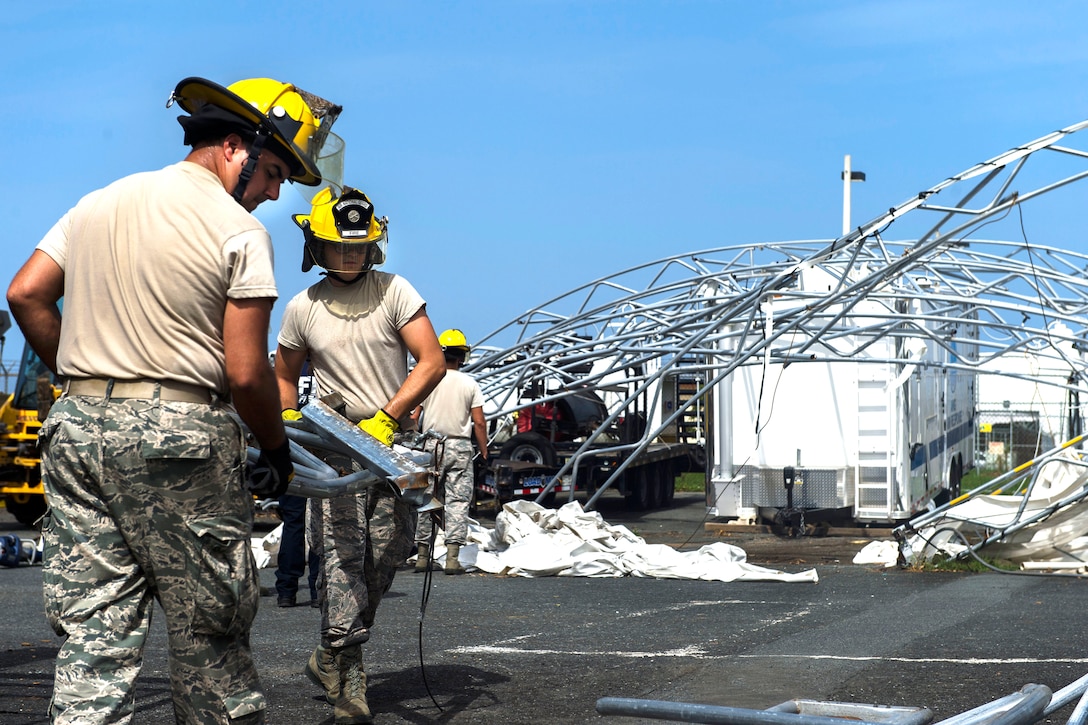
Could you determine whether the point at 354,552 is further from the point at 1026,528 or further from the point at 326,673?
the point at 1026,528

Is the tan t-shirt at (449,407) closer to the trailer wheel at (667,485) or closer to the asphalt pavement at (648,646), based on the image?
the asphalt pavement at (648,646)

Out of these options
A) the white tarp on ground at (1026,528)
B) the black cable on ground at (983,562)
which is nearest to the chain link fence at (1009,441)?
the white tarp on ground at (1026,528)

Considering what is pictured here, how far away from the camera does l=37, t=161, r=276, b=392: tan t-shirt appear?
137 inches

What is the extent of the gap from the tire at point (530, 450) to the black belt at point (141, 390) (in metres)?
15.5

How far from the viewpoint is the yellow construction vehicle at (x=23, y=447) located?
15.7m

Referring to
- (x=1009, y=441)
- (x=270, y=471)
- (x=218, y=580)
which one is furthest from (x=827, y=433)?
(x=1009, y=441)

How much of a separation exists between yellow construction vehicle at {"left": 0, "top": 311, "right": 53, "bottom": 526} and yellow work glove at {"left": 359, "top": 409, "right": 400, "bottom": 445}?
11425mm

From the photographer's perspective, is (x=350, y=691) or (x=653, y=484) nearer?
(x=350, y=691)

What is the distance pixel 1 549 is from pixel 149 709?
7.36 meters

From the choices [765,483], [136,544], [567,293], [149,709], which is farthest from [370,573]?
[567,293]

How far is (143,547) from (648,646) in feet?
14.5

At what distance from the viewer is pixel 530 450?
19.3m

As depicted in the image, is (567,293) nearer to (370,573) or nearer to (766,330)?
(766,330)

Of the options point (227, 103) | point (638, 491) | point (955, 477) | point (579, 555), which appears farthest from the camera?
point (955, 477)
